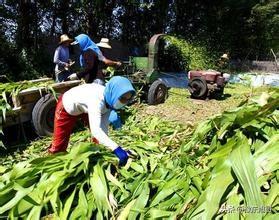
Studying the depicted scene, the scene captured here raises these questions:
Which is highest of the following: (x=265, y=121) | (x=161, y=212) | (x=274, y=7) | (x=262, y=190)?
(x=274, y=7)

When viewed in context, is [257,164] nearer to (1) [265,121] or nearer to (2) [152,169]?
(1) [265,121]

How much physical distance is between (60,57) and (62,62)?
0.19 meters

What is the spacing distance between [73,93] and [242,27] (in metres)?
19.0

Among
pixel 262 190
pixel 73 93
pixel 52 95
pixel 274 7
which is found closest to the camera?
pixel 262 190

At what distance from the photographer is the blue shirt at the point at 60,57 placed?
7.48m

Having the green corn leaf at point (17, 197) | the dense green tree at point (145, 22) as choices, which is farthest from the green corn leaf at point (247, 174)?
the dense green tree at point (145, 22)

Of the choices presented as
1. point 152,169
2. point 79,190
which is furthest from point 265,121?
point 79,190

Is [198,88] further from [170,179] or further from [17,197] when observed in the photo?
[17,197]

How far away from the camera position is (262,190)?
7.01ft

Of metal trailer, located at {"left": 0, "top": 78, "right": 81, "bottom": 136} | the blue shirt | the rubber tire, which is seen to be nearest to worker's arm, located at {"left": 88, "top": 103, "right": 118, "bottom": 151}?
metal trailer, located at {"left": 0, "top": 78, "right": 81, "bottom": 136}

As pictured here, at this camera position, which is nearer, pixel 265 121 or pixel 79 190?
pixel 79 190

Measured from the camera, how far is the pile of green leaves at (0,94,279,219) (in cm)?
210

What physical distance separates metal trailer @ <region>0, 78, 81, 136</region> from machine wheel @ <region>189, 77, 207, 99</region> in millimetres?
4678

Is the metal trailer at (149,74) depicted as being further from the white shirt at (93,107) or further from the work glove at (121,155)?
the work glove at (121,155)
